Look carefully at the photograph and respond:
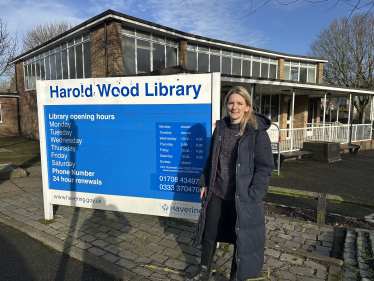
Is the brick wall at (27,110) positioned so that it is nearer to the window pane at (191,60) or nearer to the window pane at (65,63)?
the window pane at (65,63)

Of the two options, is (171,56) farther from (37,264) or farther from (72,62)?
(37,264)

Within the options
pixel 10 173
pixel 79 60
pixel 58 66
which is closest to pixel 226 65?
pixel 79 60

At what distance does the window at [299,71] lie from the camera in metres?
19.4

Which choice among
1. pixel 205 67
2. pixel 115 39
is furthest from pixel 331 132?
pixel 115 39

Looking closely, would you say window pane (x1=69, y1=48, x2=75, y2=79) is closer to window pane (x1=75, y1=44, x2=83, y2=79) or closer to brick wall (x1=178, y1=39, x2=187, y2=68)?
window pane (x1=75, y1=44, x2=83, y2=79)

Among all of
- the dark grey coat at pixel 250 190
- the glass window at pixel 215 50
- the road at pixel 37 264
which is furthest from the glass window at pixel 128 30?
the dark grey coat at pixel 250 190

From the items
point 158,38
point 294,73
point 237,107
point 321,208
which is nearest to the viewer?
point 237,107

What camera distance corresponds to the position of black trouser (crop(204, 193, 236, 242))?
260cm

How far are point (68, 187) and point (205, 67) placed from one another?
12477 millimetres

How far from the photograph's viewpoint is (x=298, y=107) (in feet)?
60.5

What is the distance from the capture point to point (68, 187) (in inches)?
Answer: 165

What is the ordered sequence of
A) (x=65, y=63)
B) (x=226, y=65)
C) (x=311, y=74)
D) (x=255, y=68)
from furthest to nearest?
(x=311, y=74) < (x=255, y=68) < (x=226, y=65) < (x=65, y=63)

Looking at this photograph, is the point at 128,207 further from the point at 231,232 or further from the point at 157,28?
the point at 157,28

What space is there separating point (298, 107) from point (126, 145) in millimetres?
17195
